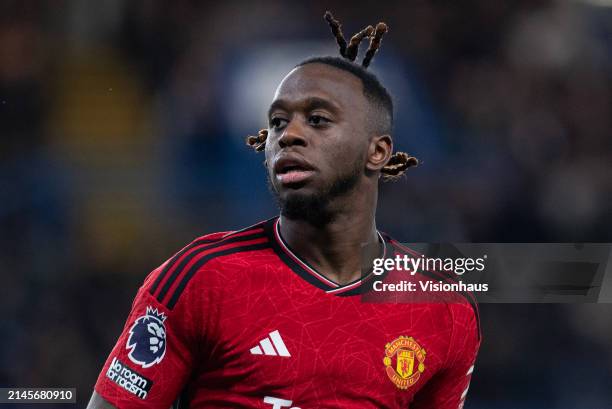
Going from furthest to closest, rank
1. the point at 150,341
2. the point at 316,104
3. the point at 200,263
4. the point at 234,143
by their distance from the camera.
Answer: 1. the point at 234,143
2. the point at 316,104
3. the point at 200,263
4. the point at 150,341

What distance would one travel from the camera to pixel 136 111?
19.3ft

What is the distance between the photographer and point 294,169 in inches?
100.0

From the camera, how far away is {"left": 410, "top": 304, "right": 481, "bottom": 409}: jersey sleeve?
270 centimetres

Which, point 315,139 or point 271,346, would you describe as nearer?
point 271,346

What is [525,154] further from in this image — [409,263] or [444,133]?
[409,263]

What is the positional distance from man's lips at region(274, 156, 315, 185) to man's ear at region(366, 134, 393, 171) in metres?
0.30

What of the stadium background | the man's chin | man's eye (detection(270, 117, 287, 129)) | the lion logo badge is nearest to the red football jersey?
the lion logo badge

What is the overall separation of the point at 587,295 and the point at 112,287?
3158 mm

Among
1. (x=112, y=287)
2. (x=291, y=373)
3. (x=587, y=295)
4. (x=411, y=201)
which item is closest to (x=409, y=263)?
(x=291, y=373)

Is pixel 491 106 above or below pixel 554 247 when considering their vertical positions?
above

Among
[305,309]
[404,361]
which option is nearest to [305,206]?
[305,309]

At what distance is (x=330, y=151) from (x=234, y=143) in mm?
3324

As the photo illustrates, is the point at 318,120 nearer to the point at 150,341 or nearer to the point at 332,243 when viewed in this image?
the point at 332,243

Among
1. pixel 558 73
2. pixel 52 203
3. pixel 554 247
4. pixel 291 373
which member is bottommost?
pixel 291 373
